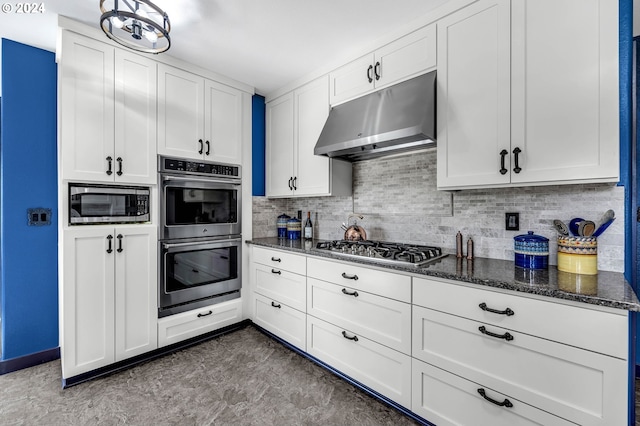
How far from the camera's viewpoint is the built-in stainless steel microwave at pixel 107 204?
6.64 feet

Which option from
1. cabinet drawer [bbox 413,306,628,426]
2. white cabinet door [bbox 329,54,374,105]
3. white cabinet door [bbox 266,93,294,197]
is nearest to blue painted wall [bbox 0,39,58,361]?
white cabinet door [bbox 266,93,294,197]

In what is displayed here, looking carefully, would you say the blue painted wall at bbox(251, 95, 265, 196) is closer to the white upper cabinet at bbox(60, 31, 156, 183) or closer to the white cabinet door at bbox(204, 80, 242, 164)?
the white cabinet door at bbox(204, 80, 242, 164)

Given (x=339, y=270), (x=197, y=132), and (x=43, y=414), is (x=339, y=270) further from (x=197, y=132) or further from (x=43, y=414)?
(x=43, y=414)

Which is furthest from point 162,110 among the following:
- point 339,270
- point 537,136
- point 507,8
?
point 537,136

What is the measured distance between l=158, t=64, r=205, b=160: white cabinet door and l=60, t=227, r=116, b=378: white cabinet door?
34.6 inches

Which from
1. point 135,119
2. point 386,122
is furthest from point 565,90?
point 135,119

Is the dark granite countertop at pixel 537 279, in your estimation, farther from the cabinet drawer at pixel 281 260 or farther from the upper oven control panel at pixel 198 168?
the upper oven control panel at pixel 198 168

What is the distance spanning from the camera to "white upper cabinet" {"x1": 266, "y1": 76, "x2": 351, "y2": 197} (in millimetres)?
2641

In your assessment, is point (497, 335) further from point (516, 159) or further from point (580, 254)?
point (516, 159)

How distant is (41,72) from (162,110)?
3.06 ft

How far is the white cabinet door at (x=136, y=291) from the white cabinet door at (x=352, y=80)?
1.96 metres

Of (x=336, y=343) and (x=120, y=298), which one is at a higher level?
(x=120, y=298)

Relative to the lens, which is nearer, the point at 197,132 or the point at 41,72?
the point at 41,72

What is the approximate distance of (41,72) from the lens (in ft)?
7.43
